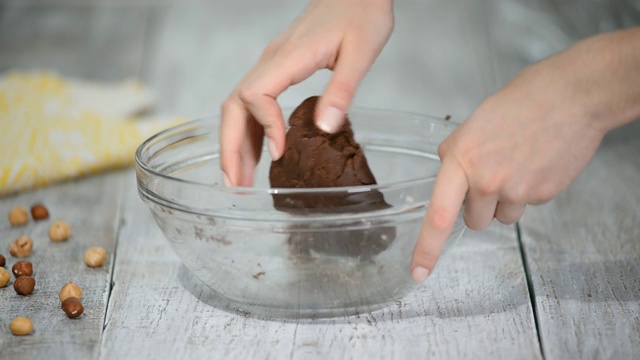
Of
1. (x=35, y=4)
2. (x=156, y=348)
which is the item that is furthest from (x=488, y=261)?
(x=35, y=4)

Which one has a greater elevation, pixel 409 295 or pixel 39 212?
pixel 409 295

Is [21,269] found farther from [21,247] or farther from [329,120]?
[329,120]

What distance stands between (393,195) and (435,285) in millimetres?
275

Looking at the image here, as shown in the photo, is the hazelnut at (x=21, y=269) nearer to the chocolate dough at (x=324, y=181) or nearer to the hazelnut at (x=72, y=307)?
the hazelnut at (x=72, y=307)

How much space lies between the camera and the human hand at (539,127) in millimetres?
1118

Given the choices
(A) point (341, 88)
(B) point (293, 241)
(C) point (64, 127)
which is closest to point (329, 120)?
(A) point (341, 88)

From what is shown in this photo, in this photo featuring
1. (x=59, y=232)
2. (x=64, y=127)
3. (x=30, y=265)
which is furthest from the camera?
(x=64, y=127)

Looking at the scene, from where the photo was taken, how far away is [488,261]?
148 centimetres

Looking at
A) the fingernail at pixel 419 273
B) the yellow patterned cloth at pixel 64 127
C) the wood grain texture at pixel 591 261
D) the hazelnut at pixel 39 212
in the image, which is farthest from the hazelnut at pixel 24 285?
the wood grain texture at pixel 591 261

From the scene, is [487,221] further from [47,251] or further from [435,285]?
[47,251]

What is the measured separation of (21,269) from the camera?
1.43 metres

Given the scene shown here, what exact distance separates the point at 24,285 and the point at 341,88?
577 millimetres

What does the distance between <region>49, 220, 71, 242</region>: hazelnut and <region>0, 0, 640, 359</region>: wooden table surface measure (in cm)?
2

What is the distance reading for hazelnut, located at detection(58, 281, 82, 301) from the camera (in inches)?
52.3
